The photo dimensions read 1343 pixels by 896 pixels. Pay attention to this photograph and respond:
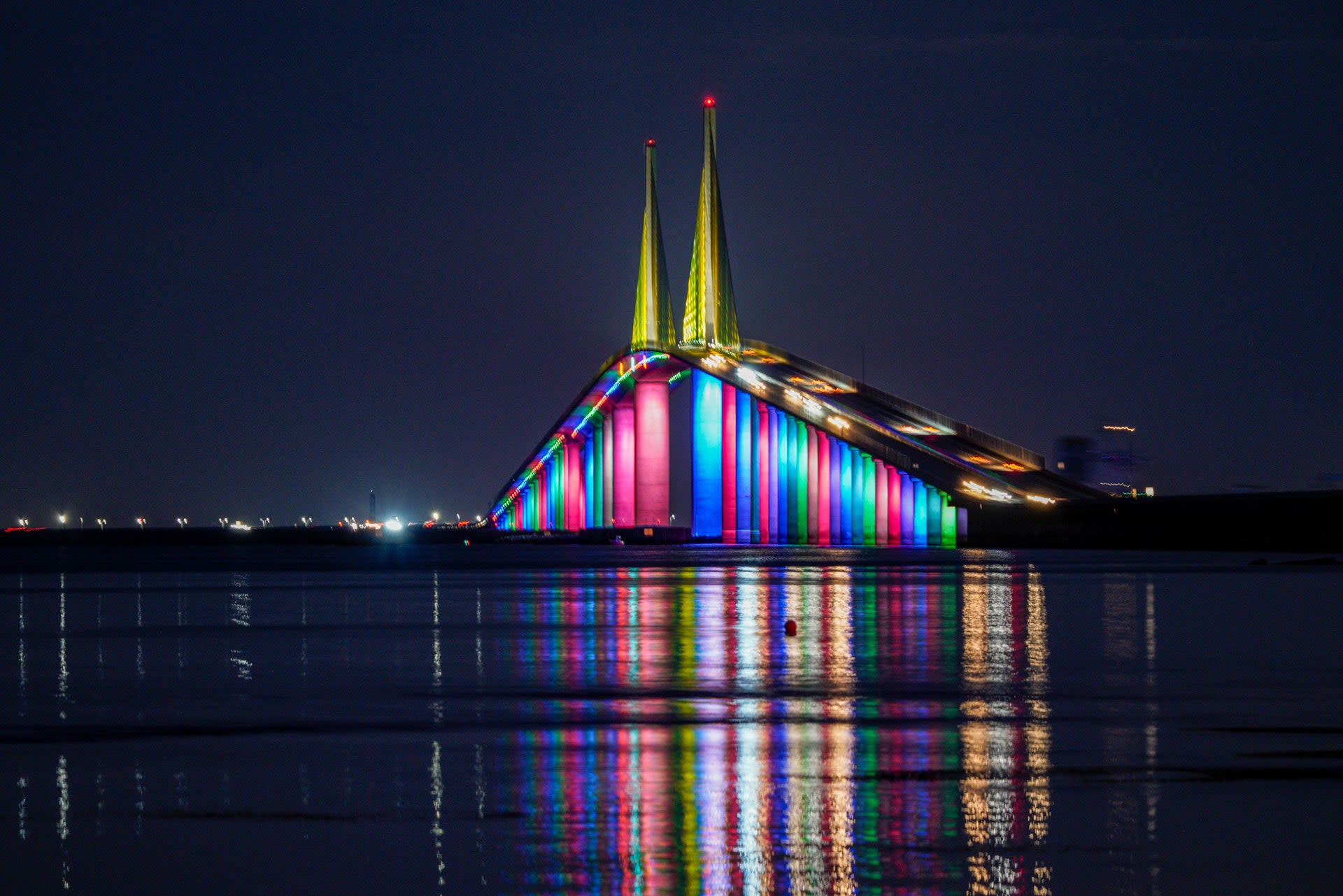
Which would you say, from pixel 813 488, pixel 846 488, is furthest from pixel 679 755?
pixel 813 488

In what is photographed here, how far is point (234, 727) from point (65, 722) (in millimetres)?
1445

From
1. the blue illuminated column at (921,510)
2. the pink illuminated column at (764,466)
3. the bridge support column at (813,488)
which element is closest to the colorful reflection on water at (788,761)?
the blue illuminated column at (921,510)

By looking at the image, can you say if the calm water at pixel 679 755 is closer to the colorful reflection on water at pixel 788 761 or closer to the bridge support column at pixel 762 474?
the colorful reflection on water at pixel 788 761

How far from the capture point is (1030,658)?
1958cm

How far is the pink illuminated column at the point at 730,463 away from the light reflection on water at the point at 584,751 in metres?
71.1

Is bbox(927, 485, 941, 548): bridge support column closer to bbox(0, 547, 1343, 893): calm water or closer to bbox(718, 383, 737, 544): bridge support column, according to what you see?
bbox(718, 383, 737, 544): bridge support column

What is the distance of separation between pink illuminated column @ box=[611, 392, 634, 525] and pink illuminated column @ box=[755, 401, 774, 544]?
21871 mm

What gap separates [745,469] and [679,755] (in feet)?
281

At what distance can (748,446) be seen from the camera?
9681cm

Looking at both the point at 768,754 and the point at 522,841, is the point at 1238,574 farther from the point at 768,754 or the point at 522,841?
the point at 522,841

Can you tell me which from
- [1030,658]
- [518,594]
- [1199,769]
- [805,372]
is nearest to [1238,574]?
[518,594]

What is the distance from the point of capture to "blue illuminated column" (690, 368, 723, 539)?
100688mm

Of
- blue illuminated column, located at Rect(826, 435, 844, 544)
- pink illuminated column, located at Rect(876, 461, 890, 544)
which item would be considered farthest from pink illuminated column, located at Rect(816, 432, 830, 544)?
pink illuminated column, located at Rect(876, 461, 890, 544)

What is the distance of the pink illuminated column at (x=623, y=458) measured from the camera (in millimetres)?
117938
